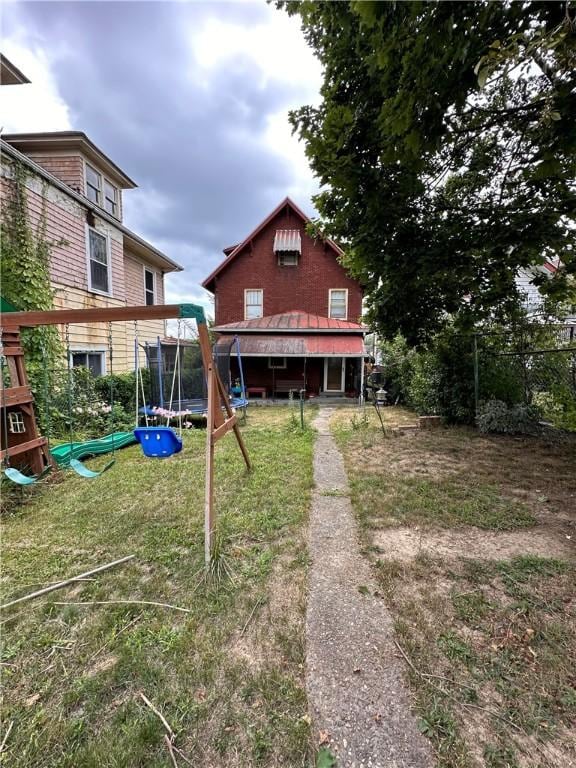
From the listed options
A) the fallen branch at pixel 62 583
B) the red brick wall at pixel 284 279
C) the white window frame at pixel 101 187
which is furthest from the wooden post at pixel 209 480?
the red brick wall at pixel 284 279

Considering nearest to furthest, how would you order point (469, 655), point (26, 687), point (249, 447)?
point (26, 687) < point (469, 655) < point (249, 447)

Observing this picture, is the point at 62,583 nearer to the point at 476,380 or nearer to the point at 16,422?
the point at 16,422

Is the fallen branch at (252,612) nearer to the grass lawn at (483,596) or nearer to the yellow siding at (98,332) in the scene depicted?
the grass lawn at (483,596)

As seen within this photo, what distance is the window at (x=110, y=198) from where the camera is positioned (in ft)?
34.8

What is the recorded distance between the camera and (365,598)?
8.43 feet

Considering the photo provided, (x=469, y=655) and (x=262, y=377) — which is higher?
(x=262, y=377)

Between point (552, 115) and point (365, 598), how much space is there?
4.22 metres

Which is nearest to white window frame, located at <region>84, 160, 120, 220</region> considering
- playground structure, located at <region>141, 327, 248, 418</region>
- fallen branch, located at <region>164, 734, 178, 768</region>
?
playground structure, located at <region>141, 327, 248, 418</region>

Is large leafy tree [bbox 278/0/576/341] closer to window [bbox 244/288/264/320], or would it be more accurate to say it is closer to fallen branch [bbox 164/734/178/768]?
fallen branch [bbox 164/734/178/768]

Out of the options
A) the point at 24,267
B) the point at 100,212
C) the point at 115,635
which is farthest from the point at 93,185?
the point at 115,635

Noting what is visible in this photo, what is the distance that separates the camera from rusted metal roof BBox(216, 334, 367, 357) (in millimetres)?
13422

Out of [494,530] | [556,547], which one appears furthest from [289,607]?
[556,547]

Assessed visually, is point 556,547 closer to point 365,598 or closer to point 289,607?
point 365,598

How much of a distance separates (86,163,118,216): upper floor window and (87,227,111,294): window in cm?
131
